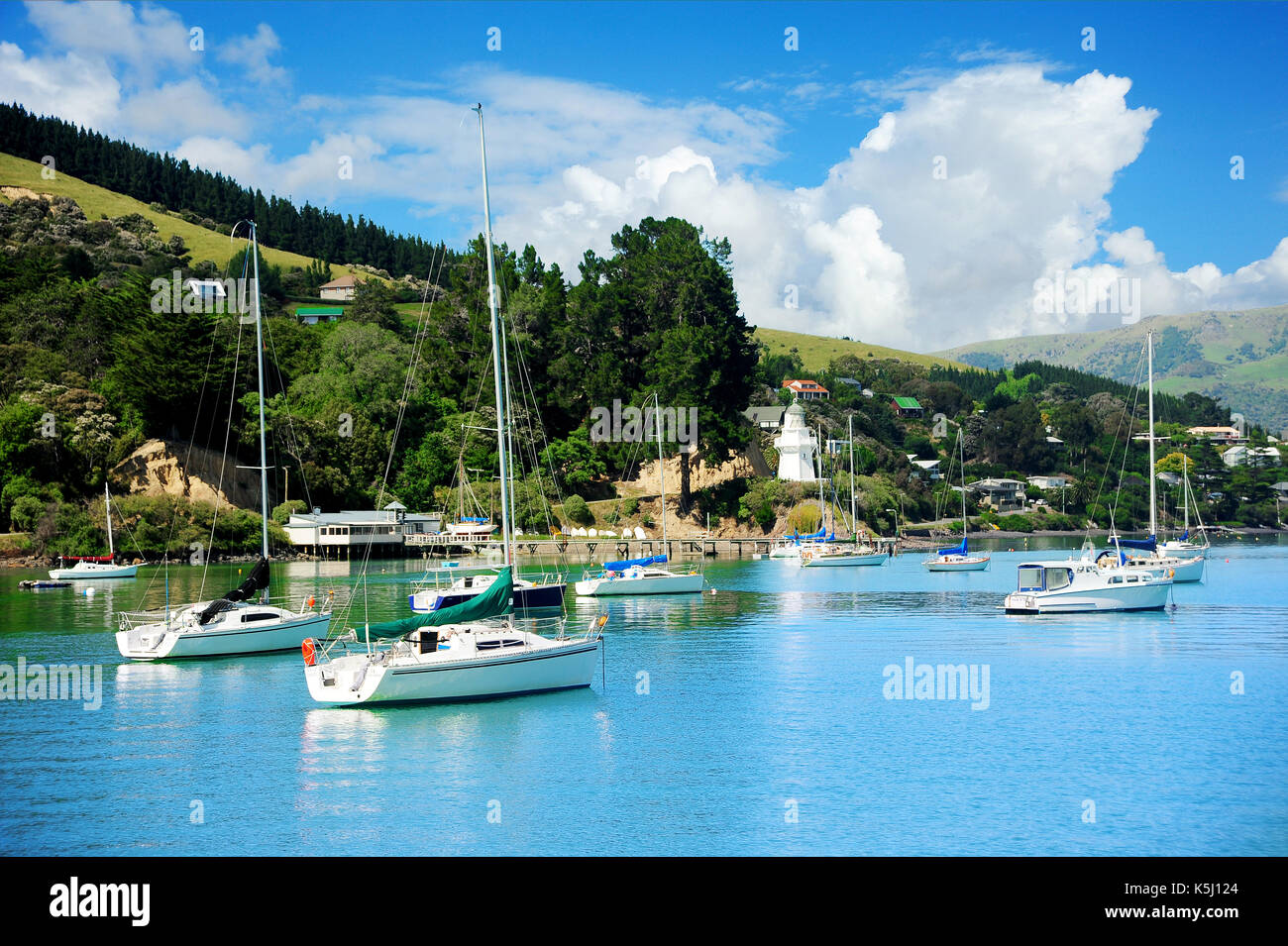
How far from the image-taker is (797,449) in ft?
394

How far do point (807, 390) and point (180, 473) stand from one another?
113541 mm

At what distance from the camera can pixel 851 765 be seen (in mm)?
22453

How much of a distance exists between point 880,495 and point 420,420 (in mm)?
52679

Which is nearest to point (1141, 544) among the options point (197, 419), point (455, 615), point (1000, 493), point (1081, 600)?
point (1081, 600)

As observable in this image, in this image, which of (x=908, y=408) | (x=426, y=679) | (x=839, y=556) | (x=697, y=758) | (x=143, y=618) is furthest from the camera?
(x=908, y=408)

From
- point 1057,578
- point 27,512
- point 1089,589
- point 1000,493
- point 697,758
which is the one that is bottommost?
point 697,758

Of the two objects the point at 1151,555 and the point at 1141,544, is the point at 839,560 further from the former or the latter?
the point at 1141,544

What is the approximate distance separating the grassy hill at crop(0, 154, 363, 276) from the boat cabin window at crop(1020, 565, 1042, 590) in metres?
129

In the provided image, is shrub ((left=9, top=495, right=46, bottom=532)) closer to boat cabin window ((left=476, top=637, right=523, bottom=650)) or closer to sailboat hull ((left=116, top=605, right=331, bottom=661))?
sailboat hull ((left=116, top=605, right=331, bottom=661))

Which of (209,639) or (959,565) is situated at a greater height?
(209,639)
